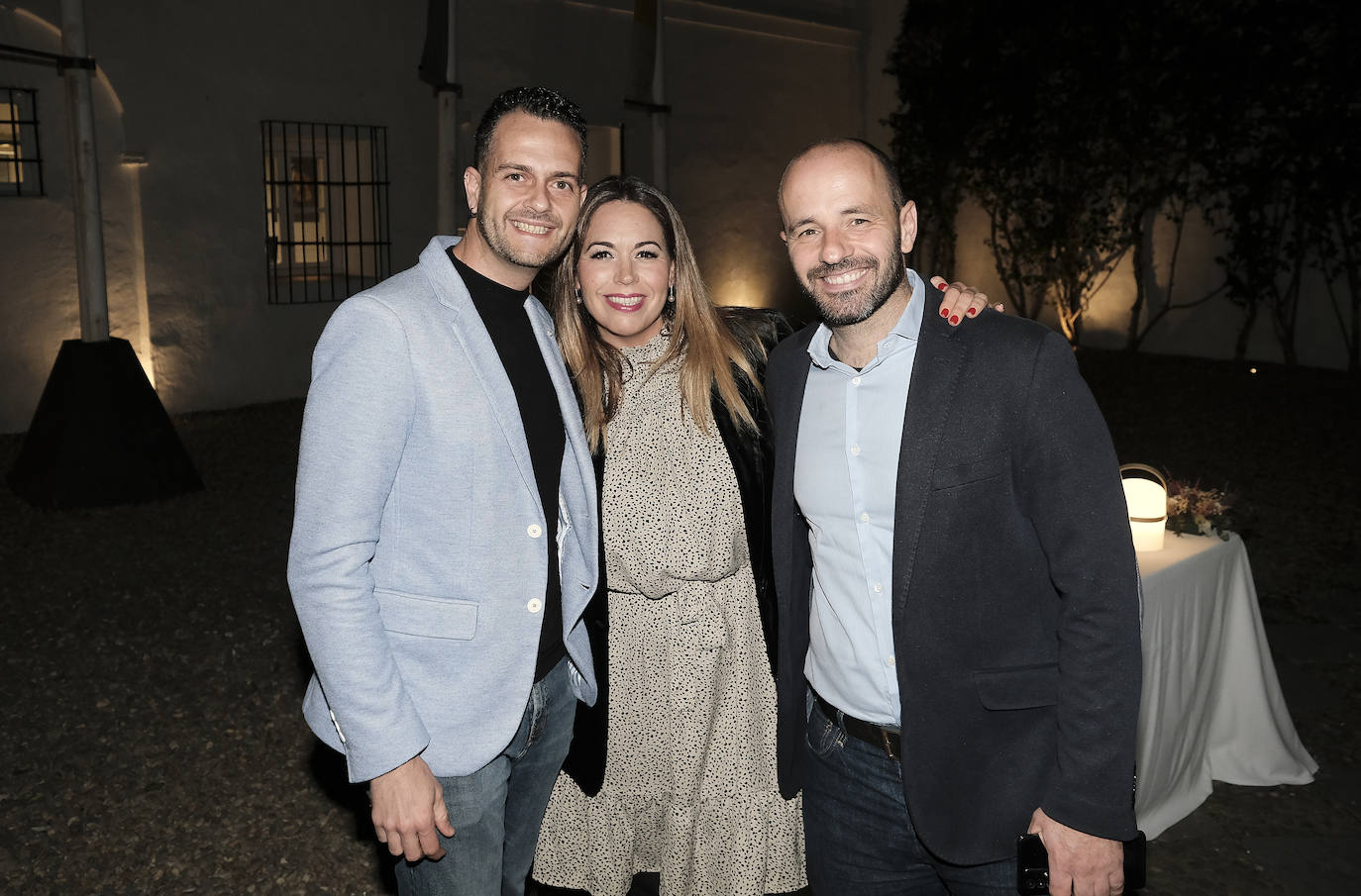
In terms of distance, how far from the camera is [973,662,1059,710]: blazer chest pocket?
1.84 meters

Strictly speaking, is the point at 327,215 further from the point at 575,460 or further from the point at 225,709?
the point at 575,460

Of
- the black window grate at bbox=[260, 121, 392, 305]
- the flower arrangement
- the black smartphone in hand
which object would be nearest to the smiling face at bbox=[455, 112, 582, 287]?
the black smartphone in hand

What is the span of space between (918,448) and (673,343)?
1048 mm

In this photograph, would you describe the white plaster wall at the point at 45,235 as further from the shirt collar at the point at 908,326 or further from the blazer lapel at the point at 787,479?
the shirt collar at the point at 908,326

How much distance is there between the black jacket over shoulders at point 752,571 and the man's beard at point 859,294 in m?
0.65

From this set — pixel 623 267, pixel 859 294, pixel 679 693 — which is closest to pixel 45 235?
pixel 623 267

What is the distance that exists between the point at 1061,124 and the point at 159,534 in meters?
11.8

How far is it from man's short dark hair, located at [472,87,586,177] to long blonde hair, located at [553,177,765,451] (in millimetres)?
498

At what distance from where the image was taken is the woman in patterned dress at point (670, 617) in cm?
256

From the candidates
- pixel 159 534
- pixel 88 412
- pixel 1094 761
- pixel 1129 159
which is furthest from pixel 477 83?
pixel 1094 761

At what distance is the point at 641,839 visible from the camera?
2.69m

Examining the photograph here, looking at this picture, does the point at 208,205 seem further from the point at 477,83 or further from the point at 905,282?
the point at 905,282

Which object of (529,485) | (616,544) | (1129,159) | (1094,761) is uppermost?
(1129,159)

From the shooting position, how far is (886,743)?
1.99 metres
